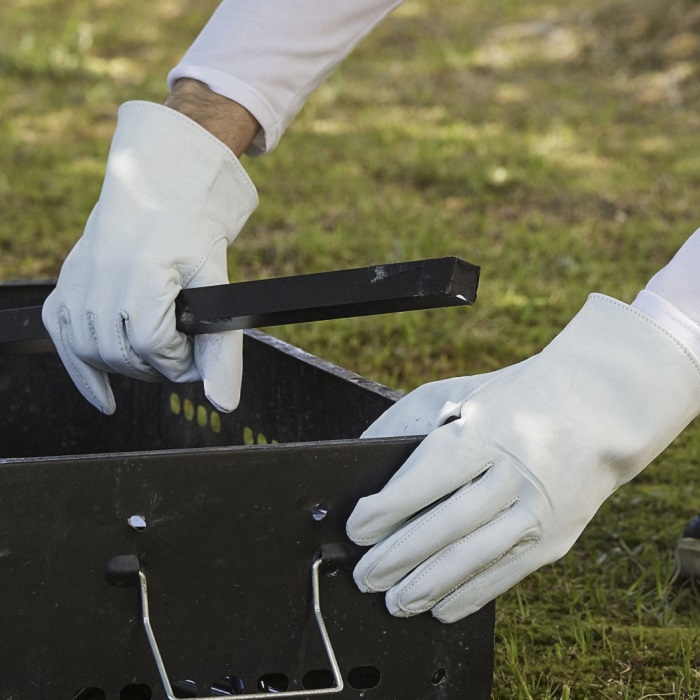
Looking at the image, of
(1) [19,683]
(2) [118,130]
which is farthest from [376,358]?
(1) [19,683]

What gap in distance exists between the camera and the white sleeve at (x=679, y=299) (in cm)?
111

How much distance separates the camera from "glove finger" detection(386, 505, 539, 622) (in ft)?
3.50

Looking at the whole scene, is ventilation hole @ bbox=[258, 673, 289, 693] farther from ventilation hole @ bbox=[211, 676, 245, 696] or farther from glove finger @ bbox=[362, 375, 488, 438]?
glove finger @ bbox=[362, 375, 488, 438]

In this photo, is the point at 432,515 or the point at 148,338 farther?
the point at 148,338

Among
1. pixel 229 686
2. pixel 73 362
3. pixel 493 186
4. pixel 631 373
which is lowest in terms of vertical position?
pixel 493 186

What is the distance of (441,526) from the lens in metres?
1.07

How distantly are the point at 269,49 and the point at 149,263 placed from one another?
1.29ft

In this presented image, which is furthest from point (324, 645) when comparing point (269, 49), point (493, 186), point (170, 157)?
point (493, 186)

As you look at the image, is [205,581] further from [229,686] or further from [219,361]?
[219,361]

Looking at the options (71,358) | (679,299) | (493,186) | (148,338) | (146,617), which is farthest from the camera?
(493,186)

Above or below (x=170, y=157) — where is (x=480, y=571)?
below

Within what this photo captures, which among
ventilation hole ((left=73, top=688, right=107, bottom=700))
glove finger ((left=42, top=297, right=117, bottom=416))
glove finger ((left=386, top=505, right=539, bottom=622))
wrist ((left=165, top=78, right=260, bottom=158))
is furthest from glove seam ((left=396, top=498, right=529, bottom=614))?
wrist ((left=165, top=78, right=260, bottom=158))

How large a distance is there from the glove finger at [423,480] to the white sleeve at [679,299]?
25 centimetres

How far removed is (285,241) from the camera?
3.32 meters
